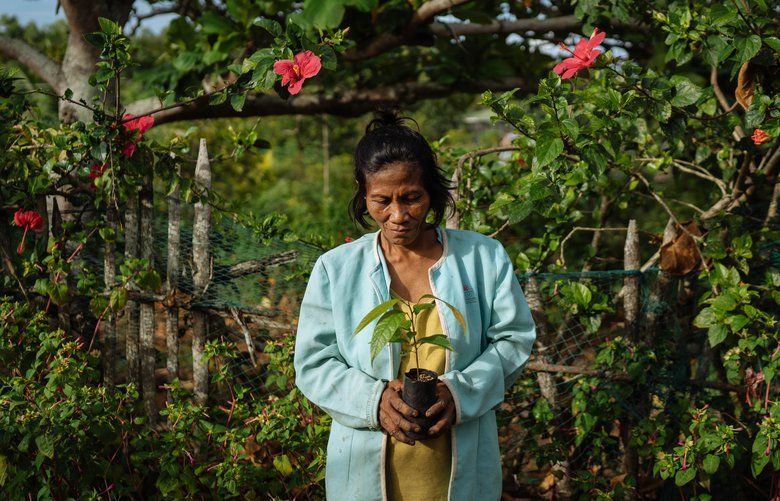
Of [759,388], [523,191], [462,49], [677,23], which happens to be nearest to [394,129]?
[523,191]

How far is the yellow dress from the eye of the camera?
1.86 metres

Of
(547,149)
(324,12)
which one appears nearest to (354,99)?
(324,12)

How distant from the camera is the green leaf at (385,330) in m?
1.70

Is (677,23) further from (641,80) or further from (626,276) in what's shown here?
(626,276)

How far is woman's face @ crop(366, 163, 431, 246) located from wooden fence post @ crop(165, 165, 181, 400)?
4.07 feet

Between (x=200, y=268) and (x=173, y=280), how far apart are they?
0.36 feet

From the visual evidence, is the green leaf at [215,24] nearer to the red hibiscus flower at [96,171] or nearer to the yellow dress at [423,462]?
the red hibiscus flower at [96,171]

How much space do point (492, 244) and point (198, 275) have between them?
4.32 ft

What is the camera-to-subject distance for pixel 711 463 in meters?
2.41

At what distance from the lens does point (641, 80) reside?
2475 mm

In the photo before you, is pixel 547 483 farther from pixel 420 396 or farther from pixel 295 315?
pixel 420 396

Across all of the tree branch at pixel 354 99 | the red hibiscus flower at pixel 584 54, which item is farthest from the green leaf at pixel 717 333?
the tree branch at pixel 354 99

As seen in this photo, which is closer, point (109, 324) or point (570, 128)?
point (570, 128)

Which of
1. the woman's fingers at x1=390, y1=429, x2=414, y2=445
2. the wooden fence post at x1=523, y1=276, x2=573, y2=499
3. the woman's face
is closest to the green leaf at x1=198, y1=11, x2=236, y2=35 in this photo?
the wooden fence post at x1=523, y1=276, x2=573, y2=499
